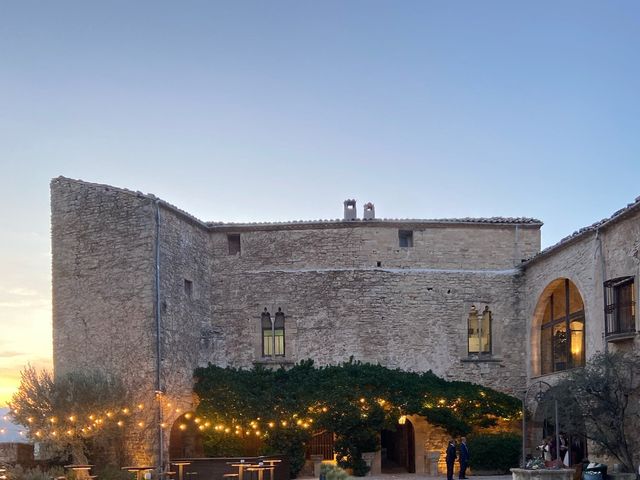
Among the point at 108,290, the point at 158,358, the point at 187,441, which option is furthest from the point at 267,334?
the point at 108,290

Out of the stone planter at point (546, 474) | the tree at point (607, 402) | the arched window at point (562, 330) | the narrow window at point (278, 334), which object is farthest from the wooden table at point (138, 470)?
the arched window at point (562, 330)

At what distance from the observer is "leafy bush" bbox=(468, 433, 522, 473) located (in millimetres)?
24859

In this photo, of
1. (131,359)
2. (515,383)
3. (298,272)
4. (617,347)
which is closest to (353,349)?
(298,272)

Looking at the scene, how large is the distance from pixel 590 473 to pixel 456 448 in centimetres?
688

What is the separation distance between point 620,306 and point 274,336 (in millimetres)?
11409

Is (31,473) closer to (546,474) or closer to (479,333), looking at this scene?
(546,474)

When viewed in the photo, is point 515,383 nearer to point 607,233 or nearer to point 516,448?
point 516,448

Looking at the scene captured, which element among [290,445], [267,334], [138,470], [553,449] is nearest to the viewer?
[138,470]

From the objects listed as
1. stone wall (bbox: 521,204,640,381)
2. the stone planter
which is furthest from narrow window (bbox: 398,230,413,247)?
the stone planter

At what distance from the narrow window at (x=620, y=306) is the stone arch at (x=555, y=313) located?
287cm

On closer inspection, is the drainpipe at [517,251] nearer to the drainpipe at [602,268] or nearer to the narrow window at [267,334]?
the drainpipe at [602,268]

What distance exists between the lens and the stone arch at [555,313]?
2389 centimetres

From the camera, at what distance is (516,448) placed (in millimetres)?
25031

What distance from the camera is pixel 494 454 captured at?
24.9 m
